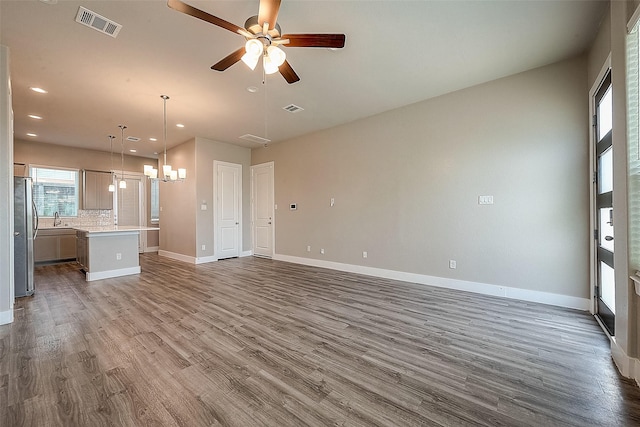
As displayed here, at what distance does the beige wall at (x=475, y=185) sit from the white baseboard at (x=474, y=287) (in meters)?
0.08

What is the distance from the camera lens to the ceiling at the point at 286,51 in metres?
2.41

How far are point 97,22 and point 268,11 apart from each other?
1913mm

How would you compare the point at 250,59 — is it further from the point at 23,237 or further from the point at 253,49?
the point at 23,237

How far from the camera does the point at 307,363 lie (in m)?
2.09

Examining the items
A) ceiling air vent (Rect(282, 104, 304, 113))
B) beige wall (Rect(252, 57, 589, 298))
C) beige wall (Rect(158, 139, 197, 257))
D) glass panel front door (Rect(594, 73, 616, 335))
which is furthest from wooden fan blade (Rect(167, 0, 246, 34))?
beige wall (Rect(158, 139, 197, 257))

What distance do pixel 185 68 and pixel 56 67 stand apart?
62.6 inches

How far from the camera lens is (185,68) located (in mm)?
3312

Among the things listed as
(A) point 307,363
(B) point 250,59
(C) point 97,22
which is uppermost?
(C) point 97,22

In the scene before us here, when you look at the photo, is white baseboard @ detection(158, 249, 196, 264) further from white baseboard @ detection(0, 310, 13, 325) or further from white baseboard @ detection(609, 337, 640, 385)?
white baseboard @ detection(609, 337, 640, 385)

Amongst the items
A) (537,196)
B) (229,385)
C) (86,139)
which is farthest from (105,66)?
(537,196)

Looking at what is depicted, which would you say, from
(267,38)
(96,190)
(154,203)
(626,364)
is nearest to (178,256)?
(154,203)

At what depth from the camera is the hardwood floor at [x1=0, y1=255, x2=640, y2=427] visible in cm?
157

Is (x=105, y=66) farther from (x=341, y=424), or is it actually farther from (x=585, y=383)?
(x=585, y=383)

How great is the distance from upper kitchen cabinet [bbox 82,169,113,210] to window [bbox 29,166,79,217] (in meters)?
0.23
